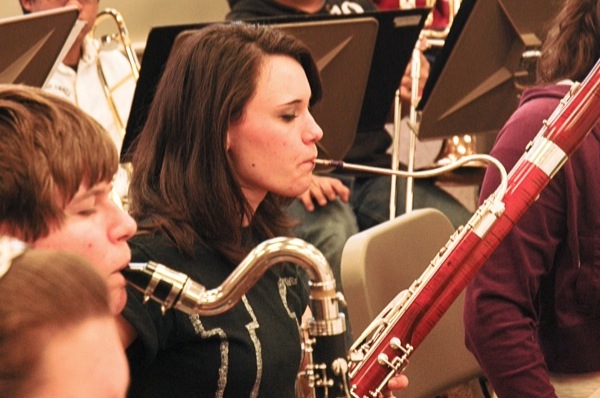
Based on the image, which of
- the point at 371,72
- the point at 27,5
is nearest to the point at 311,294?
the point at 371,72

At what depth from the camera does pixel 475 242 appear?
5.44 ft

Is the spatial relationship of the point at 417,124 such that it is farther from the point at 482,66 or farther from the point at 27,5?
the point at 27,5

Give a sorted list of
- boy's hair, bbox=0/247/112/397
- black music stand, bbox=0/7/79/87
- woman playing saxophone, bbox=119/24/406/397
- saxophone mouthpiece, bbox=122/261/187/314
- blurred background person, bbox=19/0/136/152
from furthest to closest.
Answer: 1. blurred background person, bbox=19/0/136/152
2. black music stand, bbox=0/7/79/87
3. woman playing saxophone, bbox=119/24/406/397
4. saxophone mouthpiece, bbox=122/261/187/314
5. boy's hair, bbox=0/247/112/397

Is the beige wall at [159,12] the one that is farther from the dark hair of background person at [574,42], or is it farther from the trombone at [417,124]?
the dark hair of background person at [574,42]

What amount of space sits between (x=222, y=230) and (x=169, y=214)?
7cm

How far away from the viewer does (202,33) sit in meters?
1.65

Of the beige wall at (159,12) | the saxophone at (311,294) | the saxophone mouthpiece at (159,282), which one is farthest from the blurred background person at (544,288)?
the beige wall at (159,12)

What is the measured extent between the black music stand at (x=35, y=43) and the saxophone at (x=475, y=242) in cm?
100

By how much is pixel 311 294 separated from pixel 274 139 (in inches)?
13.4

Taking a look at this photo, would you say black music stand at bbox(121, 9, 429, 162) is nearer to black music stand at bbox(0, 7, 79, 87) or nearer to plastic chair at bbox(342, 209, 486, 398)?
black music stand at bbox(0, 7, 79, 87)

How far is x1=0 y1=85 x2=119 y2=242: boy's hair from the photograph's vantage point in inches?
42.0

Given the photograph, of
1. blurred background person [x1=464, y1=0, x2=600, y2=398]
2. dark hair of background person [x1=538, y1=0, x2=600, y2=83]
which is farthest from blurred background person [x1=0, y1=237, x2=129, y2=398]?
dark hair of background person [x1=538, y1=0, x2=600, y2=83]

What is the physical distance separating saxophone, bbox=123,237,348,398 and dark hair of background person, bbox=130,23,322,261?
0.75 feet

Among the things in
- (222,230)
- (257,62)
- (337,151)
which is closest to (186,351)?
(222,230)
